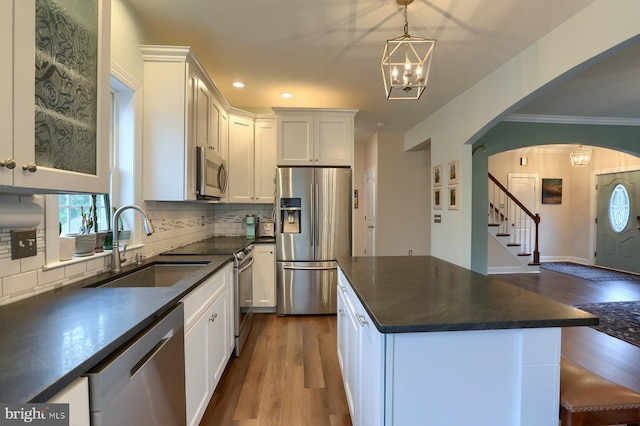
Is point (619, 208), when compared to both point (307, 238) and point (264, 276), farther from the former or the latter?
point (264, 276)

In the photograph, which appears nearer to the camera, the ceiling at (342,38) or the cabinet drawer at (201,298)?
the cabinet drawer at (201,298)

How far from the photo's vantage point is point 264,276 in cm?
347

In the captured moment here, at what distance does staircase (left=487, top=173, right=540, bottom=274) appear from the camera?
19.5 feet

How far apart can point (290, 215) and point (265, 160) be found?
0.86 metres

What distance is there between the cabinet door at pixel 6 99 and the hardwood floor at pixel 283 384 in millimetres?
1727

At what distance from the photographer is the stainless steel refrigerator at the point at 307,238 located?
349cm

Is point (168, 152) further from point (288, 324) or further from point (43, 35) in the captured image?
point (288, 324)

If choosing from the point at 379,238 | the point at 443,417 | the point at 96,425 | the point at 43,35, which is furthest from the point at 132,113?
the point at 379,238

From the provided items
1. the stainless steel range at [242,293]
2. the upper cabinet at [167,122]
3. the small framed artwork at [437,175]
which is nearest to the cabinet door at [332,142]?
the small framed artwork at [437,175]

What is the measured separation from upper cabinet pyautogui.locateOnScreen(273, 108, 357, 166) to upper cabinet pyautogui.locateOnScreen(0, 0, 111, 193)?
235 cm

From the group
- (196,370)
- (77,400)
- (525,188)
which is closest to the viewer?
(77,400)

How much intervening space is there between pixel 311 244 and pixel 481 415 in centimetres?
257

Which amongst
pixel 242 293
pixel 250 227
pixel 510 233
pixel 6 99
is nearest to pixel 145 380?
pixel 6 99

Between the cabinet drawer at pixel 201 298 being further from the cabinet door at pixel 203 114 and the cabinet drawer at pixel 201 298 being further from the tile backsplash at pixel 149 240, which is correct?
the cabinet door at pixel 203 114
